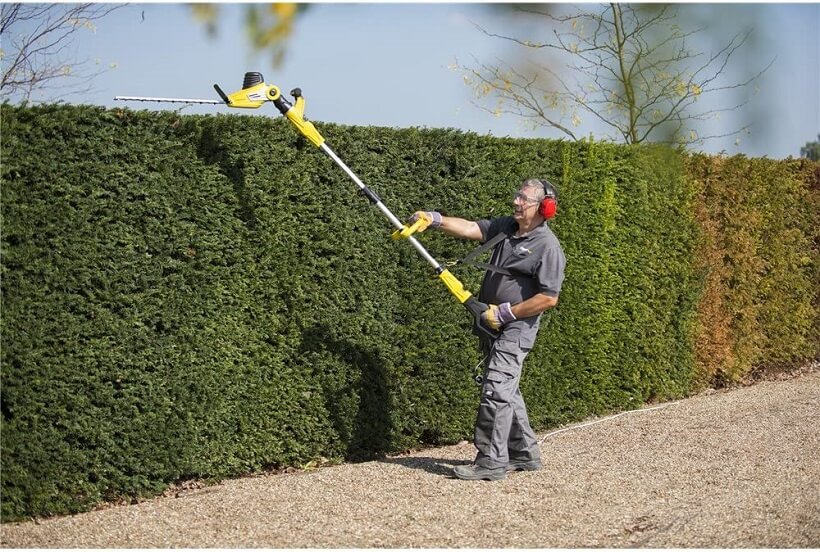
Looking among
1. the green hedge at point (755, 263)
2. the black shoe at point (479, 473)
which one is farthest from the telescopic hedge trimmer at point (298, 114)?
the green hedge at point (755, 263)

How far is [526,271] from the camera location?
6836 millimetres

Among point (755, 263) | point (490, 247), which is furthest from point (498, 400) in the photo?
point (755, 263)

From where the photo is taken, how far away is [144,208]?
6.39 m

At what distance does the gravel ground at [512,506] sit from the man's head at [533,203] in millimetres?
1721

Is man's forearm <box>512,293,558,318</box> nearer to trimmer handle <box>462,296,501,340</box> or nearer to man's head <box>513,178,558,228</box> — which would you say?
trimmer handle <box>462,296,501,340</box>

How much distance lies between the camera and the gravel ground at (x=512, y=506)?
5672 mm

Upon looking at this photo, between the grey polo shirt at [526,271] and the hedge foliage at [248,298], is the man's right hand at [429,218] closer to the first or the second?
the grey polo shirt at [526,271]

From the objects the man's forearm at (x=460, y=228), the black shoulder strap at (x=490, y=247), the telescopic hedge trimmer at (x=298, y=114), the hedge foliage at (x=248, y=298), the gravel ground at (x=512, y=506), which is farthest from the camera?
the man's forearm at (x=460, y=228)

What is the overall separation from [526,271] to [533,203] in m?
0.46

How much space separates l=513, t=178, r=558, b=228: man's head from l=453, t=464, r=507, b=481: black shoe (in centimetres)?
161

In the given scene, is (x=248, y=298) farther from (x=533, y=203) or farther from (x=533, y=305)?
(x=533, y=203)

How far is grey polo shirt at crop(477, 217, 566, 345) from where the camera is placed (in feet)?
22.2

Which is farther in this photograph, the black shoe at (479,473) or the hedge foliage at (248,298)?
the black shoe at (479,473)

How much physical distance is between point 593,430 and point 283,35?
6.81 m
